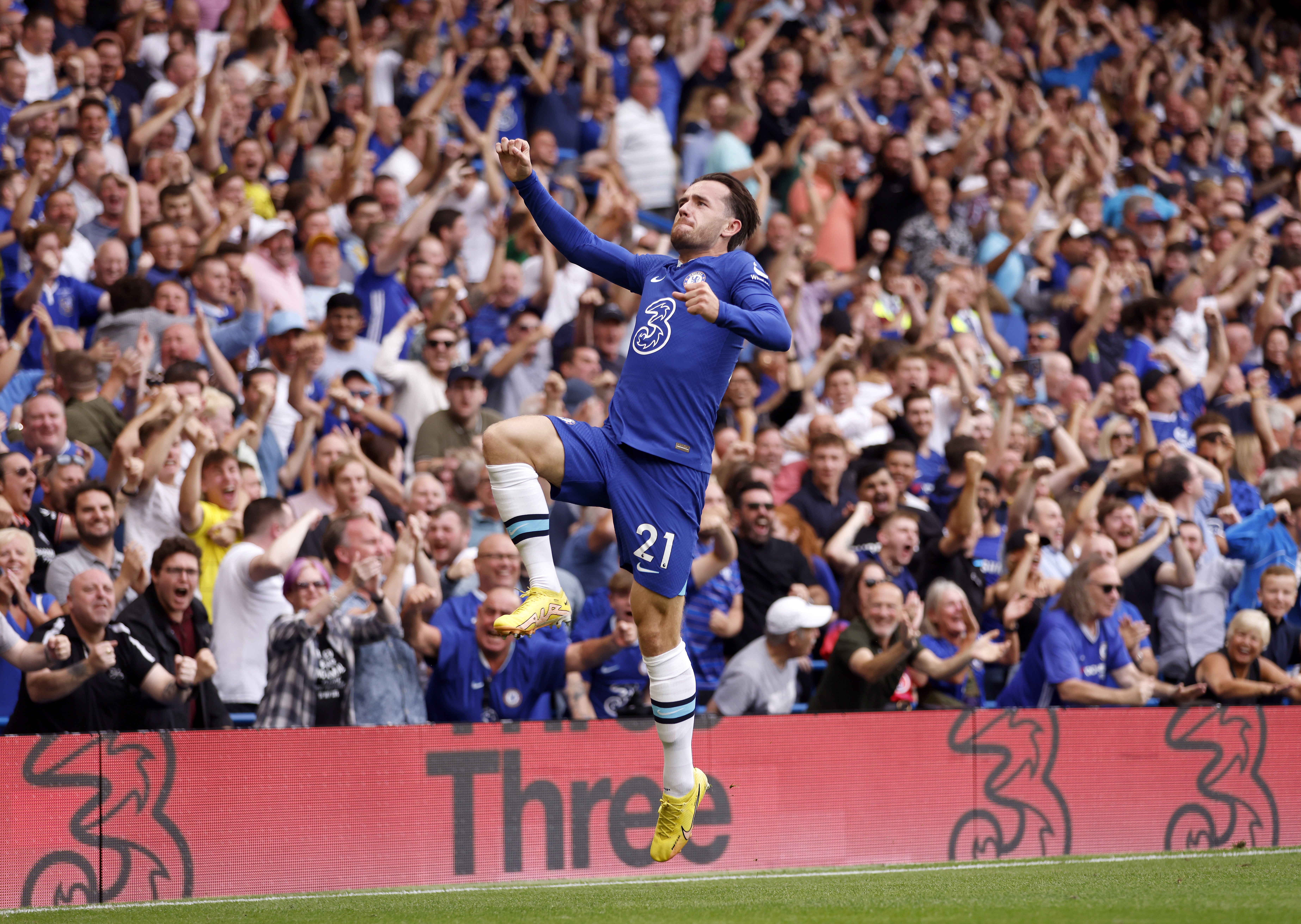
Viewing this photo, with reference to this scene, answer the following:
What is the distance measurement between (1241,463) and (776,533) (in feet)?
16.8

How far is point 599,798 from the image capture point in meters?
8.08

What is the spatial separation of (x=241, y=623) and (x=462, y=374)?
286 centimetres

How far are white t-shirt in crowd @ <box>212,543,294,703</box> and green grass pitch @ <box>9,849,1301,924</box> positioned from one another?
145 centimetres

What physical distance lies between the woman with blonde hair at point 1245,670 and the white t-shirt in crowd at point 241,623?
553cm

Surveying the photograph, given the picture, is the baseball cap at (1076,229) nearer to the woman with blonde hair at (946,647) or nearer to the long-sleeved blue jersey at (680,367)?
the woman with blonde hair at (946,647)

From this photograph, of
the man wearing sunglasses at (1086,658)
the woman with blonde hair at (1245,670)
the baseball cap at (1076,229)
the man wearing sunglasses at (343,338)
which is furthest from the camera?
the baseball cap at (1076,229)

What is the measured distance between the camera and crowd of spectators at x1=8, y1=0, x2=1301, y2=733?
8.34 metres

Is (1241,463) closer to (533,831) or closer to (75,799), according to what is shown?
(533,831)

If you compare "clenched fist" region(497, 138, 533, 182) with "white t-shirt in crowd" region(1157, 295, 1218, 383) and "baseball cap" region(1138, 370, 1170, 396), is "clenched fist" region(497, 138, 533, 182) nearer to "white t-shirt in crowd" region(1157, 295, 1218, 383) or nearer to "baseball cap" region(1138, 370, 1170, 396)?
"baseball cap" region(1138, 370, 1170, 396)

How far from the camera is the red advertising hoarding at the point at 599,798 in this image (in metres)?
7.16

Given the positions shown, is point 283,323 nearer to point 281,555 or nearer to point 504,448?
point 281,555

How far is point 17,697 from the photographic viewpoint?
7.77 meters

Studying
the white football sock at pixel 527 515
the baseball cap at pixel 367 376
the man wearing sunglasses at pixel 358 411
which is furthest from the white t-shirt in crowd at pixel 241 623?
the white football sock at pixel 527 515

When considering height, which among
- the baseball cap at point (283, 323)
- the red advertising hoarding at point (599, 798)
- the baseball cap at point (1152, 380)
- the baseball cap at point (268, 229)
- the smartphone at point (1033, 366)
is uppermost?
the baseball cap at point (268, 229)
